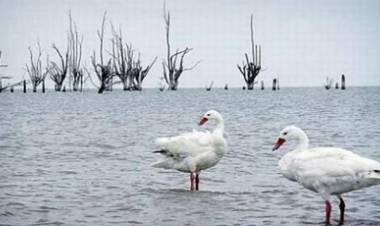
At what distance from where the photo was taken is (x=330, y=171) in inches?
230

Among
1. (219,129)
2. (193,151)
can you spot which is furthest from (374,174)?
(219,129)

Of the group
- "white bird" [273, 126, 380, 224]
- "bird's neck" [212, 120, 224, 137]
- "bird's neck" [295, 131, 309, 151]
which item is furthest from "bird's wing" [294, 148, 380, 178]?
"bird's neck" [212, 120, 224, 137]

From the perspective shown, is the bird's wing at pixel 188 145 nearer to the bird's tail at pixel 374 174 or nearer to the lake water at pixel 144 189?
the lake water at pixel 144 189

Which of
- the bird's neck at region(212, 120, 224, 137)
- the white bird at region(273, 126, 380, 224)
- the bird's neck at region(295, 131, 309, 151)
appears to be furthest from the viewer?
the bird's neck at region(212, 120, 224, 137)

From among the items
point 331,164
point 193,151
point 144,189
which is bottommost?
point 144,189

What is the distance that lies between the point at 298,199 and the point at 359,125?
41.2 ft

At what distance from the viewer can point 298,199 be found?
717 cm

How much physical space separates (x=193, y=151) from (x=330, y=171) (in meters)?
2.54

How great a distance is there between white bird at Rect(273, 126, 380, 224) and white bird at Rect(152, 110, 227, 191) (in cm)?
182

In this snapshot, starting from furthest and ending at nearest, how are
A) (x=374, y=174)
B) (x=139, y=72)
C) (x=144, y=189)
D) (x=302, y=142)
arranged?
1. (x=139, y=72)
2. (x=144, y=189)
3. (x=302, y=142)
4. (x=374, y=174)

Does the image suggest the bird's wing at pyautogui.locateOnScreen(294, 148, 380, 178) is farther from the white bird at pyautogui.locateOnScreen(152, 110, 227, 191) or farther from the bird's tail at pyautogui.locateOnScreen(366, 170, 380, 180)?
the white bird at pyautogui.locateOnScreen(152, 110, 227, 191)

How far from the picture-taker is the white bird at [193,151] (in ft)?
26.7

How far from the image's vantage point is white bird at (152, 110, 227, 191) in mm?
8125

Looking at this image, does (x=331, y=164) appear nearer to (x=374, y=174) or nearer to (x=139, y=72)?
(x=374, y=174)
